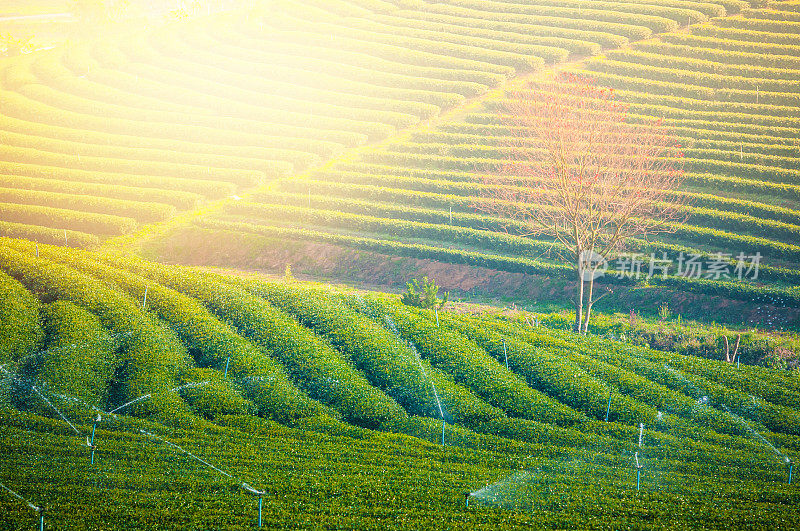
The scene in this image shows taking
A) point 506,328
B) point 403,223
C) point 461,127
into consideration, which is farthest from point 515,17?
point 506,328

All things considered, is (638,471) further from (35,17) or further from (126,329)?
(35,17)

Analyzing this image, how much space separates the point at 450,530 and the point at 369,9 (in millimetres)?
69315

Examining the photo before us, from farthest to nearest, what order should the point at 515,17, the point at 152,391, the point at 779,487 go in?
the point at 515,17
the point at 152,391
the point at 779,487

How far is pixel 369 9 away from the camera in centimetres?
7425

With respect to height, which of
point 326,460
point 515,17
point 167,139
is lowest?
point 326,460

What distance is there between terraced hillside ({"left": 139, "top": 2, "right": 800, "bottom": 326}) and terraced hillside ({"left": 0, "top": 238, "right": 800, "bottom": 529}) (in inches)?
414

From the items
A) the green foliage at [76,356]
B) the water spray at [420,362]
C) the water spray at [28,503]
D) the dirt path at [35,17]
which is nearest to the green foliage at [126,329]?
the green foliage at [76,356]

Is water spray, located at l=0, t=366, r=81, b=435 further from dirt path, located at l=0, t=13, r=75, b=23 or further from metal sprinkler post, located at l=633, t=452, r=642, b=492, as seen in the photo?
dirt path, located at l=0, t=13, r=75, b=23

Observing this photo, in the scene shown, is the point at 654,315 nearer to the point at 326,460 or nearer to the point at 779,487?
the point at 779,487

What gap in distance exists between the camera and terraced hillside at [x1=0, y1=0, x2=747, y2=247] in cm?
4625

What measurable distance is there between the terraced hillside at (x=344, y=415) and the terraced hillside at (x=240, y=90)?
648 inches

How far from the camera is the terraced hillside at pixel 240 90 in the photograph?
46.2 metres

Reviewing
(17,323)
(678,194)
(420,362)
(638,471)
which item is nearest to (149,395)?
(17,323)

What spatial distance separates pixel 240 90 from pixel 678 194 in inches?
1569
